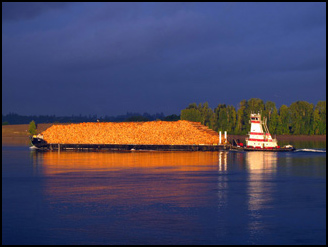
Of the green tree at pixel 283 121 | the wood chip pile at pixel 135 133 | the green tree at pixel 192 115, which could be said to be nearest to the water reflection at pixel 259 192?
the wood chip pile at pixel 135 133

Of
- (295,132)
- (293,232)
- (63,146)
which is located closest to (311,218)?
(293,232)

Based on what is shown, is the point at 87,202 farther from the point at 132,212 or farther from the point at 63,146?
the point at 63,146

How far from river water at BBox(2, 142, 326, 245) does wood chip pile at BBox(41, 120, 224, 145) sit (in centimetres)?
6784

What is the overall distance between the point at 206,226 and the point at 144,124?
11392 centimetres

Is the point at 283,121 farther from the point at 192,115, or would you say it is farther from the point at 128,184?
the point at 128,184

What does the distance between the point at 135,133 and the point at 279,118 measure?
5299cm

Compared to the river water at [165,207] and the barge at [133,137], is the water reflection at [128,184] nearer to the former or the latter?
the river water at [165,207]

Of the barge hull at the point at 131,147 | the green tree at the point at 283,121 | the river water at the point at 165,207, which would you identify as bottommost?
the river water at the point at 165,207

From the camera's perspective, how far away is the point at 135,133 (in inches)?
5581

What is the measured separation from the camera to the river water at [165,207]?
30.7 meters

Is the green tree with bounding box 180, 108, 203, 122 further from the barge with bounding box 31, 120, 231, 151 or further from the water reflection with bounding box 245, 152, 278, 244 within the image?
the water reflection with bounding box 245, 152, 278, 244

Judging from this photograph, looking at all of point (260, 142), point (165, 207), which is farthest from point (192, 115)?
point (165, 207)

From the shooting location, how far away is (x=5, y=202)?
42.5 m

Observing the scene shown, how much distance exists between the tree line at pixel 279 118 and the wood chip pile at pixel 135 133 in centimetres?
3442
